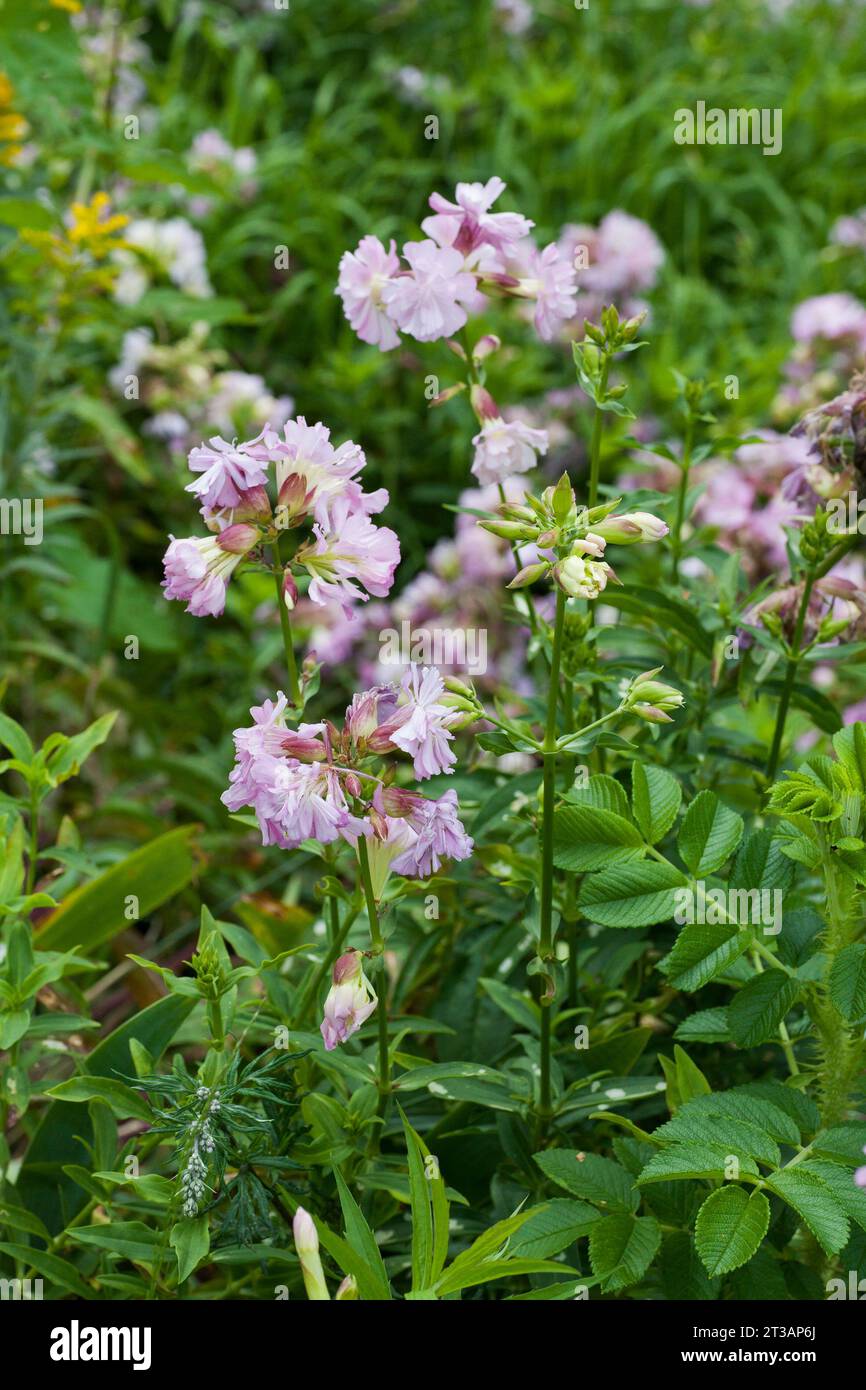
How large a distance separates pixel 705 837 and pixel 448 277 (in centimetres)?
58

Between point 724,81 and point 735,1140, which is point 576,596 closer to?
point 735,1140

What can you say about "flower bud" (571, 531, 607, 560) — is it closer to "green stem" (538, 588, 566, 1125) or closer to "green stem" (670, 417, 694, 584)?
"green stem" (538, 588, 566, 1125)

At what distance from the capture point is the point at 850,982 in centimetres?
117

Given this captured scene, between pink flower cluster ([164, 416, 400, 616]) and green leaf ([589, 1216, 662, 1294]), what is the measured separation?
567mm

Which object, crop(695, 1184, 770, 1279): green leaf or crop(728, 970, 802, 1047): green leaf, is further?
crop(728, 970, 802, 1047): green leaf

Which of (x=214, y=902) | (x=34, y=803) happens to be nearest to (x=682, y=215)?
(x=214, y=902)

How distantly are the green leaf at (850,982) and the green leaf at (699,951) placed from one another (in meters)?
0.08

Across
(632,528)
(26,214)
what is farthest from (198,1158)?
(26,214)

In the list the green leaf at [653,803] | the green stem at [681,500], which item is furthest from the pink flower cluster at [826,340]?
the green leaf at [653,803]

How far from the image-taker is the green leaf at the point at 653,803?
128cm

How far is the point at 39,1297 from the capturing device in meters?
1.37

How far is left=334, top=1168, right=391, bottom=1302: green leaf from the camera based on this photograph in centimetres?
112

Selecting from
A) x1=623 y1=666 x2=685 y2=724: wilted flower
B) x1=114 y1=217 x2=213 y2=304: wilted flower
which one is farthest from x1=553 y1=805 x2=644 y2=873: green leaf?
x1=114 y1=217 x2=213 y2=304: wilted flower

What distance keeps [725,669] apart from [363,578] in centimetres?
60
